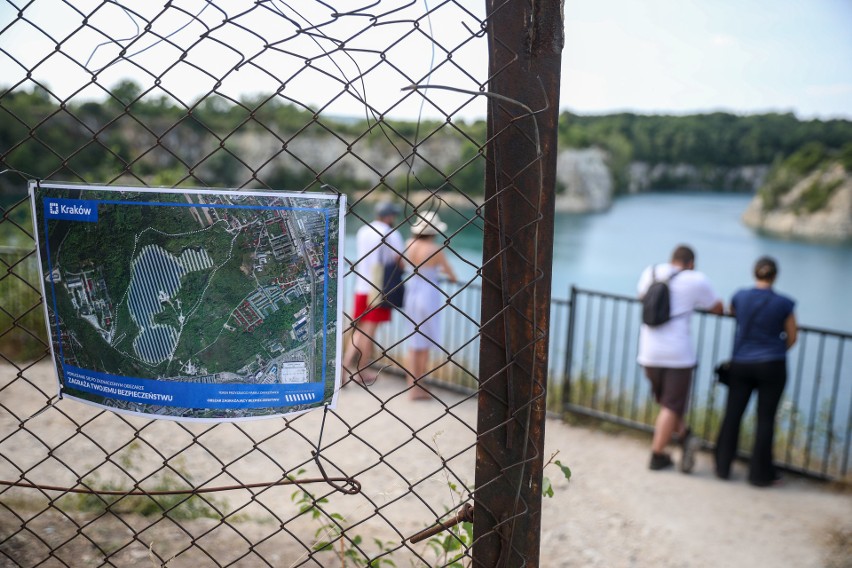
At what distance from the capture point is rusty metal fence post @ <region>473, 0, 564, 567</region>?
148 centimetres

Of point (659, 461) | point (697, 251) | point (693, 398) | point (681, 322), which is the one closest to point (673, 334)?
point (681, 322)

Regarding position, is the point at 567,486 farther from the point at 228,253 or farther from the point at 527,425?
the point at 228,253

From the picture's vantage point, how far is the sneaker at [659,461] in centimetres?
561

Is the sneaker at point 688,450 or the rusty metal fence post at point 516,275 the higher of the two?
the rusty metal fence post at point 516,275

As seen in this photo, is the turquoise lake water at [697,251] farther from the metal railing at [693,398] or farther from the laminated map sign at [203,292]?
the laminated map sign at [203,292]

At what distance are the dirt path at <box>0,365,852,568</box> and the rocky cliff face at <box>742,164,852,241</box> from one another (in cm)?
3998

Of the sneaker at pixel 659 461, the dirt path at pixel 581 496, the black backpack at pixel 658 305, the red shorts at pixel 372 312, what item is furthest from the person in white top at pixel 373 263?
the sneaker at pixel 659 461

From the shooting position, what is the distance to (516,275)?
1571 mm

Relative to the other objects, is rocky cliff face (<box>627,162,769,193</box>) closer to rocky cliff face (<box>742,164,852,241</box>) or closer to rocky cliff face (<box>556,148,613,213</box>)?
rocky cliff face (<box>742,164,852,241</box>)

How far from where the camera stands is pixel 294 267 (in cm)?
157

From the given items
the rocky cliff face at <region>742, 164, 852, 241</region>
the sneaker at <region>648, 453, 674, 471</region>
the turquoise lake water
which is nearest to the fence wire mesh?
the sneaker at <region>648, 453, 674, 471</region>

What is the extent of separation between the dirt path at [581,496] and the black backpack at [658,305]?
1229 millimetres

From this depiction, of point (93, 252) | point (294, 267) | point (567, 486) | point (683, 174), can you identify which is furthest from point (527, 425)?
point (683, 174)

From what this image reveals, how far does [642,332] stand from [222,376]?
4669 mm
